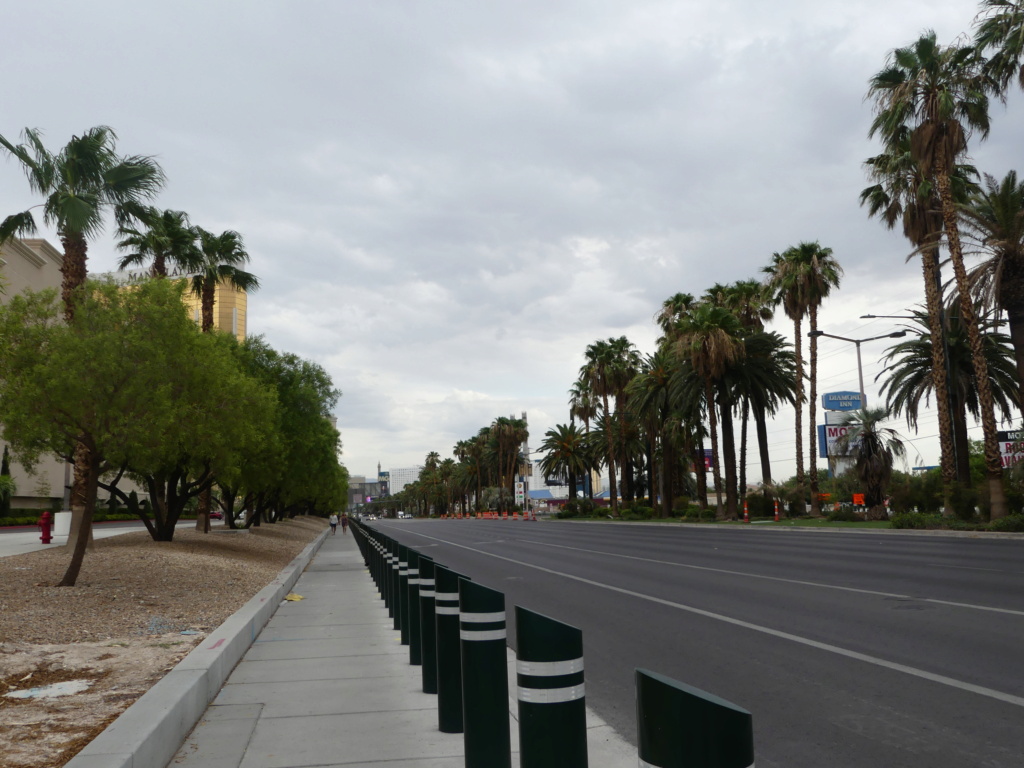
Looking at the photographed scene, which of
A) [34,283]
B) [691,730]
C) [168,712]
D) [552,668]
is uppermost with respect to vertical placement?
[34,283]

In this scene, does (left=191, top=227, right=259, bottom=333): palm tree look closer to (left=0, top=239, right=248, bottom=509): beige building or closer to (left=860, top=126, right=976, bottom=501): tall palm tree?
(left=860, top=126, right=976, bottom=501): tall palm tree

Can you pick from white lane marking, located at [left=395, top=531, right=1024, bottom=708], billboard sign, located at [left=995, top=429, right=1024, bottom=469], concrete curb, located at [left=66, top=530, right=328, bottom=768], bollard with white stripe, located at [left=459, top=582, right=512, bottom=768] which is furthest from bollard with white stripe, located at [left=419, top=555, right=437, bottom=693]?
billboard sign, located at [left=995, top=429, right=1024, bottom=469]

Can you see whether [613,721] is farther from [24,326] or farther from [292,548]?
[292,548]

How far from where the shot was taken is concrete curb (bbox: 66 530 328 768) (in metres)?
4.62

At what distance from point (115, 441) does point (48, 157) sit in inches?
334

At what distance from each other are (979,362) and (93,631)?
29.1 m

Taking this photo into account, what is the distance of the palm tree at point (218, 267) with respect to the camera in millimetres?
30438

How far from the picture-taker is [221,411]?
57.0 feet

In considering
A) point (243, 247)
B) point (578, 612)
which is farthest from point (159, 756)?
point (243, 247)

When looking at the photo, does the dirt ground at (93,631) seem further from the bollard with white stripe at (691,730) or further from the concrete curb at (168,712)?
the bollard with white stripe at (691,730)

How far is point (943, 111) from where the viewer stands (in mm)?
30672

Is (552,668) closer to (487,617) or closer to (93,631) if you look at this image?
(487,617)

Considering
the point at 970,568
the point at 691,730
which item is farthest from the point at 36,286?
the point at 691,730

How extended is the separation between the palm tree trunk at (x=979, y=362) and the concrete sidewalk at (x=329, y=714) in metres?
24.9
